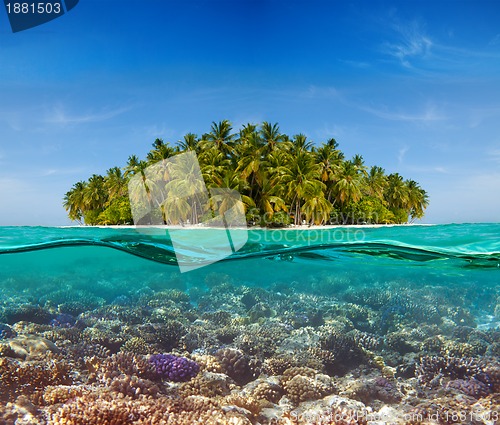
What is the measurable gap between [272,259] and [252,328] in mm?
5325

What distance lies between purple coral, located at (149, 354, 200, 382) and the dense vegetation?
27346mm

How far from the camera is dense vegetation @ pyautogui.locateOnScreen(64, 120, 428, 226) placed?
133 ft

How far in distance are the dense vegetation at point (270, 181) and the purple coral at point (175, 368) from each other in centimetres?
2735

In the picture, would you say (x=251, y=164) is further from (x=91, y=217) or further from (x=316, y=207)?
(x=91, y=217)

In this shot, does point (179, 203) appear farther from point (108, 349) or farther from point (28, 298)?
point (108, 349)

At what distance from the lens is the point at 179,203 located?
39.1m

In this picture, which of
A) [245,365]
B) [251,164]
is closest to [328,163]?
[251,164]

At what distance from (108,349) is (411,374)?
7469 mm

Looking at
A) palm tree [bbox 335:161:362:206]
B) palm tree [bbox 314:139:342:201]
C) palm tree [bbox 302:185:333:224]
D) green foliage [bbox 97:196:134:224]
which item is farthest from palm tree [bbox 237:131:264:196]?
green foliage [bbox 97:196:134:224]

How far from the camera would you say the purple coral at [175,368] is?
828 centimetres

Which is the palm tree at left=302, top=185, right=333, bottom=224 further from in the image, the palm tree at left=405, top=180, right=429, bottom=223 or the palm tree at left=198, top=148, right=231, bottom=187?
the palm tree at left=405, top=180, right=429, bottom=223

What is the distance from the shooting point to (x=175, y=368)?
8.34m

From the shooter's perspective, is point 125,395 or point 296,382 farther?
point 296,382

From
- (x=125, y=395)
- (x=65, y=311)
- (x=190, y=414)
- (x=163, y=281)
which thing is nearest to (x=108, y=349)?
(x=125, y=395)
